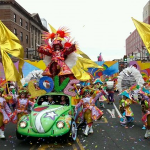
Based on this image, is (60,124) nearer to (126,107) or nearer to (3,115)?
(3,115)

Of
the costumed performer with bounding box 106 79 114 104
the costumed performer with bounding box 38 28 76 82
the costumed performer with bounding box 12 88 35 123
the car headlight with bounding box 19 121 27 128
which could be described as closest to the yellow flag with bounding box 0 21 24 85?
the costumed performer with bounding box 12 88 35 123

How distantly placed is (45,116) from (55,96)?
60.4 inches

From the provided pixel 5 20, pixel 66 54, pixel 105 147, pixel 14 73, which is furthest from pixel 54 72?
pixel 5 20

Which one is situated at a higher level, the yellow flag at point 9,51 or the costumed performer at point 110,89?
the yellow flag at point 9,51

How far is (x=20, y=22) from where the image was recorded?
1475 inches

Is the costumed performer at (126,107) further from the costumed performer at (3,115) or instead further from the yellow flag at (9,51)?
the costumed performer at (3,115)

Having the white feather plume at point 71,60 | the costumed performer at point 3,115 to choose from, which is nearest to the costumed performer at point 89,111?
the costumed performer at point 3,115

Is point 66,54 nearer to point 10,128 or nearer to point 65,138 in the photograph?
point 10,128

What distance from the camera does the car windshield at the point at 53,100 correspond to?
23.4 feet

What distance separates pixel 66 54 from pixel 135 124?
4.20m

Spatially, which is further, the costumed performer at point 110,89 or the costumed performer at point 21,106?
the costumed performer at point 110,89

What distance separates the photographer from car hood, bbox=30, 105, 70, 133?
18.6 ft

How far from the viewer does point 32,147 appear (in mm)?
5793

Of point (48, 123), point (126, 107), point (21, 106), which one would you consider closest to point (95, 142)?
point (48, 123)
